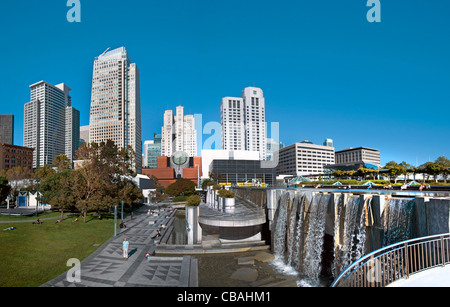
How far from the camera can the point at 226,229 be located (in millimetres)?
22562

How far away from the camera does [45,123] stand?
162m

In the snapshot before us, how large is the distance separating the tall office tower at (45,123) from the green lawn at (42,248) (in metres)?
157

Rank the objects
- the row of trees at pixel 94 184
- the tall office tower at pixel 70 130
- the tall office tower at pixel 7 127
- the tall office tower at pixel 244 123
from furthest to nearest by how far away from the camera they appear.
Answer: the tall office tower at pixel 70 130 → the tall office tower at pixel 7 127 → the tall office tower at pixel 244 123 → the row of trees at pixel 94 184

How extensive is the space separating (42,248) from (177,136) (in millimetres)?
176553

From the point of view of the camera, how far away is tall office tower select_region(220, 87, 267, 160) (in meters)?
147

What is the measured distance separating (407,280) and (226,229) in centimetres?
1749

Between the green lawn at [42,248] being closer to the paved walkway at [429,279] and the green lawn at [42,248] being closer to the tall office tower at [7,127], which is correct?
the paved walkway at [429,279]

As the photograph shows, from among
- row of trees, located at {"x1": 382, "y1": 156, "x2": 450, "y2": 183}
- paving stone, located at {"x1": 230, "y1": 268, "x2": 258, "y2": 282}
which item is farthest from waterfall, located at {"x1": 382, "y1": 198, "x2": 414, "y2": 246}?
row of trees, located at {"x1": 382, "y1": 156, "x2": 450, "y2": 183}

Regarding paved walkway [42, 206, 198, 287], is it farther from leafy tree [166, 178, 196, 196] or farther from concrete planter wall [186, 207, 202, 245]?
leafy tree [166, 178, 196, 196]

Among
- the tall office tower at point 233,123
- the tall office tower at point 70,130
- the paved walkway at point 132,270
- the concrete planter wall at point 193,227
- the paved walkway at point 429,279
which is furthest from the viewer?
the tall office tower at point 70,130

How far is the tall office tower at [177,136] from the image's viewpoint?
190 m

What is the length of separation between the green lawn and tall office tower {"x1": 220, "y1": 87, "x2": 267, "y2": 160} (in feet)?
403

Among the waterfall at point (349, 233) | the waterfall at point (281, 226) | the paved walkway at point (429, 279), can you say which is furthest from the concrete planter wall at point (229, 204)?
the paved walkway at point (429, 279)

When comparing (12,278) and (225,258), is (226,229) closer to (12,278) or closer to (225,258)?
(225,258)
